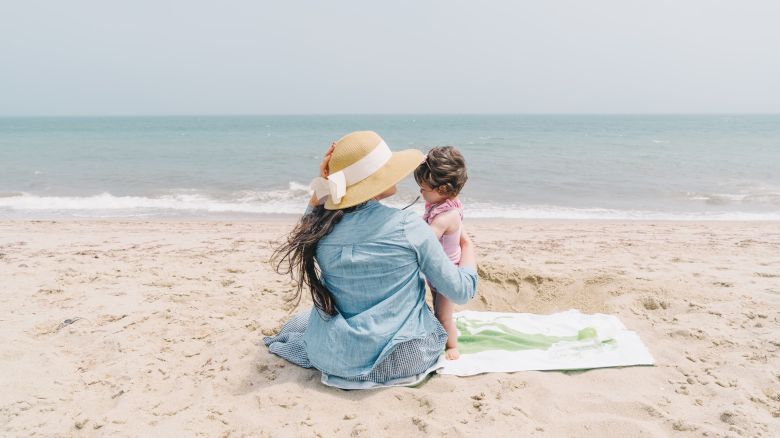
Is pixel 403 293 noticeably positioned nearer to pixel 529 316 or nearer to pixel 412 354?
pixel 412 354

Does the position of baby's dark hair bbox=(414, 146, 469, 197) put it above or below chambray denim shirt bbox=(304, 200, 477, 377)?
above

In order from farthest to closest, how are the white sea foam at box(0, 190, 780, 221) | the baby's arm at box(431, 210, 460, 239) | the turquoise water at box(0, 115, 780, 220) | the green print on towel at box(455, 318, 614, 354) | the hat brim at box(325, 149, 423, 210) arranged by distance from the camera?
1. the turquoise water at box(0, 115, 780, 220)
2. the white sea foam at box(0, 190, 780, 221)
3. the green print on towel at box(455, 318, 614, 354)
4. the baby's arm at box(431, 210, 460, 239)
5. the hat brim at box(325, 149, 423, 210)

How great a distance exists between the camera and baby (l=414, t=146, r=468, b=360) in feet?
10.8

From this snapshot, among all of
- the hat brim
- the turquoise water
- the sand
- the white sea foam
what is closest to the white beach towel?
the sand

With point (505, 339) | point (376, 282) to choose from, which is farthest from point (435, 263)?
point (505, 339)

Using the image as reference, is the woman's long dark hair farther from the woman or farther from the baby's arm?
the baby's arm

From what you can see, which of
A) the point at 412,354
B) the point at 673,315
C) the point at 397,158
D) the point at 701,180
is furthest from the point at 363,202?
the point at 701,180

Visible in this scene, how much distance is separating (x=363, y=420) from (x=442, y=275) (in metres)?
0.84

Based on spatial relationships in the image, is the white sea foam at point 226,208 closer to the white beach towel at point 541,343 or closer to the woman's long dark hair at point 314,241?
the white beach towel at point 541,343

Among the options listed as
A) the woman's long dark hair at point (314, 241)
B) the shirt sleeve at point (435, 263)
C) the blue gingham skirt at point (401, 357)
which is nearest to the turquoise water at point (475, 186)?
the blue gingham skirt at point (401, 357)

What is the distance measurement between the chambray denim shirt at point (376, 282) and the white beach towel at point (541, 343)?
19.7 inches

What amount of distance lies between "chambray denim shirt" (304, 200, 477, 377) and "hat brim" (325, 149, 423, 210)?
106mm

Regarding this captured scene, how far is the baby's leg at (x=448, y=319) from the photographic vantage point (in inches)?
130

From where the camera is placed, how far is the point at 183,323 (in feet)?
13.1
